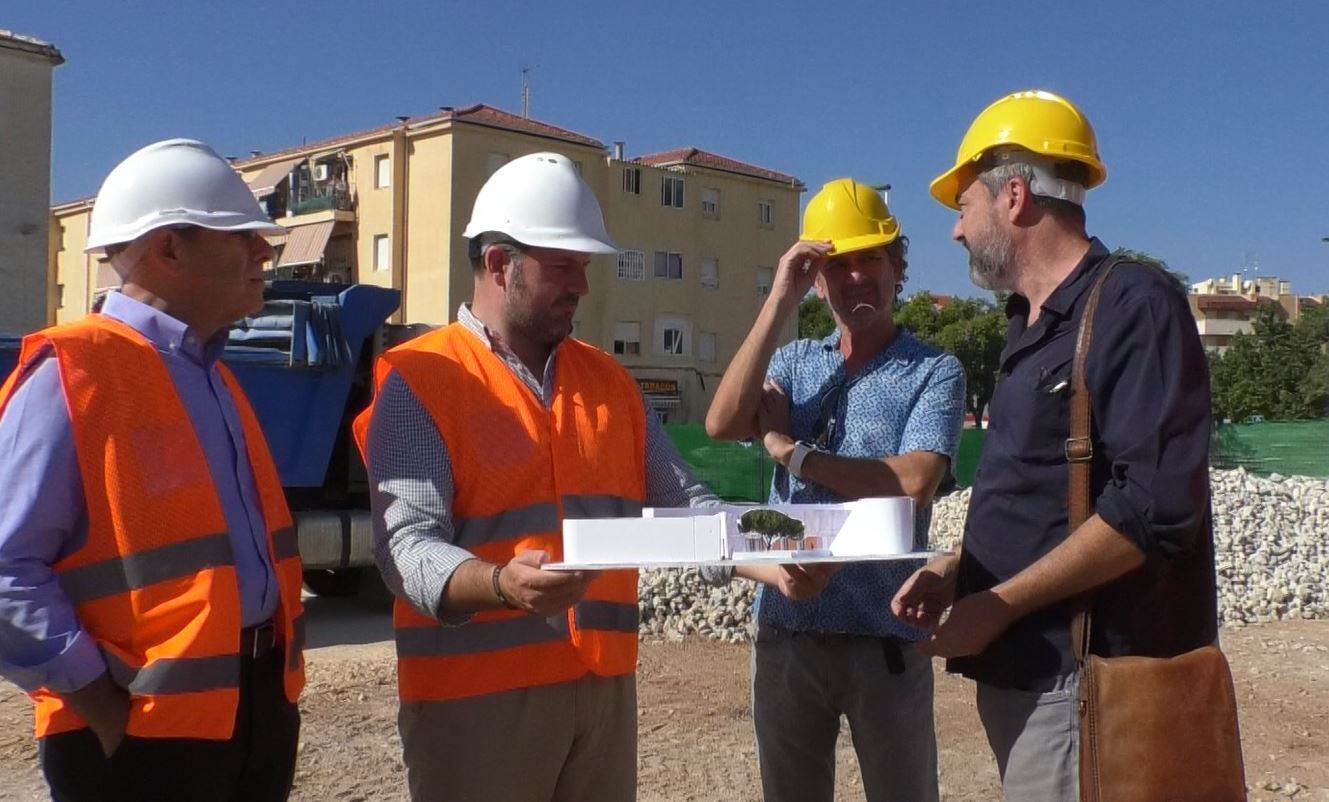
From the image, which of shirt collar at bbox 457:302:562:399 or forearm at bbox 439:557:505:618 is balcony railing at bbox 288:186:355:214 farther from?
forearm at bbox 439:557:505:618

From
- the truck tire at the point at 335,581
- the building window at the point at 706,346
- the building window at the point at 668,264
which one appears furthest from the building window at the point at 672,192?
the truck tire at the point at 335,581

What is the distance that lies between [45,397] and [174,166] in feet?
2.06

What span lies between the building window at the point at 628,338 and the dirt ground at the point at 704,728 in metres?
38.4

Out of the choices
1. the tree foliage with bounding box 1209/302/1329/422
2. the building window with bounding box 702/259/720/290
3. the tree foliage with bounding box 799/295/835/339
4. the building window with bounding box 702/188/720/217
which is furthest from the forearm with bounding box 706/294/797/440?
the tree foliage with bounding box 799/295/835/339

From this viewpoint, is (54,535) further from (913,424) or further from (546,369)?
(913,424)

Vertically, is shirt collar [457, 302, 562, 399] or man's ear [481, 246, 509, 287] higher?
man's ear [481, 246, 509, 287]

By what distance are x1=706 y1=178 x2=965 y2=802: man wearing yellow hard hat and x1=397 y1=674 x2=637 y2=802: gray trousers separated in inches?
33.1

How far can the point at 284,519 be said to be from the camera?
3162 millimetres

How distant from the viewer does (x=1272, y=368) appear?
4831cm

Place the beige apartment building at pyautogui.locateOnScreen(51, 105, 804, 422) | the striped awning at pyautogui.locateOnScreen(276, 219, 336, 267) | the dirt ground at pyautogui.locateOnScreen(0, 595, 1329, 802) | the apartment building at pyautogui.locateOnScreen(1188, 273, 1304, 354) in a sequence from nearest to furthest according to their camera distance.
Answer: the dirt ground at pyautogui.locateOnScreen(0, 595, 1329, 802), the beige apartment building at pyautogui.locateOnScreen(51, 105, 804, 422), the striped awning at pyautogui.locateOnScreen(276, 219, 336, 267), the apartment building at pyautogui.locateOnScreen(1188, 273, 1304, 354)

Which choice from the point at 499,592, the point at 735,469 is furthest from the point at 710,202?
Answer: the point at 499,592

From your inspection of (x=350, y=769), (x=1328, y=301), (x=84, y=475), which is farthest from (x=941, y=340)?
(x=84, y=475)

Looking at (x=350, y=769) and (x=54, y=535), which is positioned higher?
(x=54, y=535)

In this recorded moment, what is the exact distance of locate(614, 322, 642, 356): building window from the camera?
1895 inches
